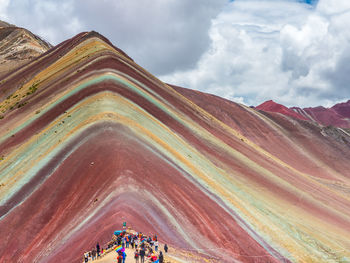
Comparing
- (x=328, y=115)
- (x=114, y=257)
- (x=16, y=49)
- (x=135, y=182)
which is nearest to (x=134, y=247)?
(x=114, y=257)

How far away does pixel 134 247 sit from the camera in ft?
50.8

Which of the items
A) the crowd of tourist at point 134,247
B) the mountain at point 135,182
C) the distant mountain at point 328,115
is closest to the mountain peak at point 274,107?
the distant mountain at point 328,115

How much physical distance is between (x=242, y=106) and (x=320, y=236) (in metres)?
63.4

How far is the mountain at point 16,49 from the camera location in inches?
3580

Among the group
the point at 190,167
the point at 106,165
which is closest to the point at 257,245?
the point at 190,167

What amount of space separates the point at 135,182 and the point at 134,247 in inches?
245

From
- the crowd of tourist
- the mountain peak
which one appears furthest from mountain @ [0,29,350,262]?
the mountain peak

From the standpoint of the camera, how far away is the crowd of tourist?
14531 mm

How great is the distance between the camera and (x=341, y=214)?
41781mm

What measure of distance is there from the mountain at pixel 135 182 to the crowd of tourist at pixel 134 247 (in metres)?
0.92

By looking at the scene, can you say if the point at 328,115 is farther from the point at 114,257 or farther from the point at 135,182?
the point at 114,257

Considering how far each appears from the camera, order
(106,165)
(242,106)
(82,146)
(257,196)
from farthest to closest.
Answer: (242,106)
(257,196)
(82,146)
(106,165)

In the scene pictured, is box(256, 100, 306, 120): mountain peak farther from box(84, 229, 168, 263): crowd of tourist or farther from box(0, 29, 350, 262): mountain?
box(84, 229, 168, 263): crowd of tourist

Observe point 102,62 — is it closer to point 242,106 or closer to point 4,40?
point 242,106
